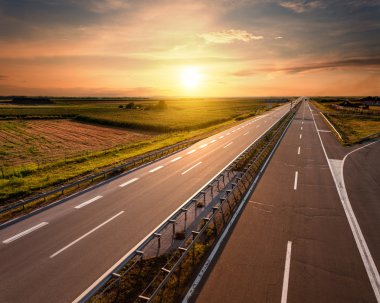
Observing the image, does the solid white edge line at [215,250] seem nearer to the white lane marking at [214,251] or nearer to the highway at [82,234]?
the white lane marking at [214,251]

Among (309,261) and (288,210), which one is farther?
(288,210)

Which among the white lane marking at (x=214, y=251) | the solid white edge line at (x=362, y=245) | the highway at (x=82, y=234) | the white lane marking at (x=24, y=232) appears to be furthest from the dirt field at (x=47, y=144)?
the solid white edge line at (x=362, y=245)

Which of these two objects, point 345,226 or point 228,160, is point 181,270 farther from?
point 228,160

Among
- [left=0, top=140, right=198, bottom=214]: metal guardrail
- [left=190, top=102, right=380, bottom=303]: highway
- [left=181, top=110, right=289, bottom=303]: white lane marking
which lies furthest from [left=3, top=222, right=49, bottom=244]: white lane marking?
[left=190, top=102, right=380, bottom=303]: highway

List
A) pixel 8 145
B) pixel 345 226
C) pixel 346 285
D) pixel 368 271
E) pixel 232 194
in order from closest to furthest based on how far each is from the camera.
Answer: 1. pixel 346 285
2. pixel 368 271
3. pixel 345 226
4. pixel 232 194
5. pixel 8 145

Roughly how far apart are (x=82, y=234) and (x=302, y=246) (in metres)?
8.61

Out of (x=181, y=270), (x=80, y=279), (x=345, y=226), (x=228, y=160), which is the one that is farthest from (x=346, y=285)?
(x=228, y=160)

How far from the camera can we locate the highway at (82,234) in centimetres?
746

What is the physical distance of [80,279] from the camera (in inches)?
300

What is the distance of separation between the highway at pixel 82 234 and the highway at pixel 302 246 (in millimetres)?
3572

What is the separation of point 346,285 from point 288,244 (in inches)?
87.9

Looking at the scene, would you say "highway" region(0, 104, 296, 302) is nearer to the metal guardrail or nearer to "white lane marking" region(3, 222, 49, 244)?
"white lane marking" region(3, 222, 49, 244)

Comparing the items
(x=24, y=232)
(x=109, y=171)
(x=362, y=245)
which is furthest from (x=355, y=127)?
(x=24, y=232)

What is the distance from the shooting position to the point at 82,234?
10.1 m
